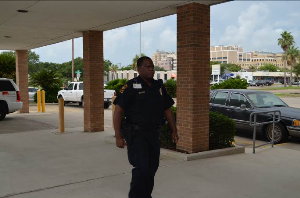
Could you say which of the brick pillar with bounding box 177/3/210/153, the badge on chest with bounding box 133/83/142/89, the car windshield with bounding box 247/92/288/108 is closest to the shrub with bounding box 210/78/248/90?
the car windshield with bounding box 247/92/288/108

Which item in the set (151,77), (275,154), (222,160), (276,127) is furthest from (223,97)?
(151,77)

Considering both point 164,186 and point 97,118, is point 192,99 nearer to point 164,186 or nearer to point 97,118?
point 164,186

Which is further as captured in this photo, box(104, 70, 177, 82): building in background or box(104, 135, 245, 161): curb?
box(104, 70, 177, 82): building in background

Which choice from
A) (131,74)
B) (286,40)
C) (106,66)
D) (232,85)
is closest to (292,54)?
(286,40)

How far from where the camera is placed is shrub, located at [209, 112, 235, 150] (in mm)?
7410

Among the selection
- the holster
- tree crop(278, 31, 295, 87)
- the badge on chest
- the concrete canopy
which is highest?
tree crop(278, 31, 295, 87)

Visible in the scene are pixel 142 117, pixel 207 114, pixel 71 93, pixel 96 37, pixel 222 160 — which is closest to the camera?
pixel 142 117

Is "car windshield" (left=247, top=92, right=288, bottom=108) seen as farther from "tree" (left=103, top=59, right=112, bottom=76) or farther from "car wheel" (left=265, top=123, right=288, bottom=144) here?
"tree" (left=103, top=59, right=112, bottom=76)

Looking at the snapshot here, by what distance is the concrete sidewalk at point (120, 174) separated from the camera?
15.7 feet

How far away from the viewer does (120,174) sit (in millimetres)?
5688

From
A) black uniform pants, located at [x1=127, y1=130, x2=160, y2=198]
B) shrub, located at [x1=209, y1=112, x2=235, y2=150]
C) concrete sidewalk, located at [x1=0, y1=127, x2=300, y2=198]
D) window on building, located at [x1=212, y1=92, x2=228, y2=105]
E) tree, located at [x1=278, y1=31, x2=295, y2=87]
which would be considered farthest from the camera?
tree, located at [x1=278, y1=31, x2=295, y2=87]

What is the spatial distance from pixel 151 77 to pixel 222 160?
3438 mm

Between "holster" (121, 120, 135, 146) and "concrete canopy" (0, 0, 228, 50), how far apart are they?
11.5 feet

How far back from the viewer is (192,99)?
6.80 metres
